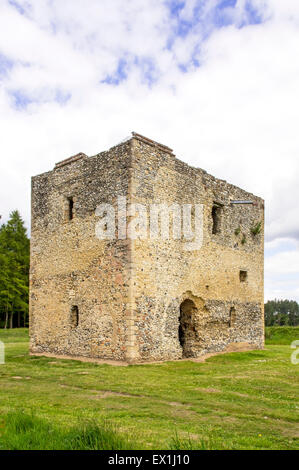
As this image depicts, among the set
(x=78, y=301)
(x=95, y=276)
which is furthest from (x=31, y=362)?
(x=95, y=276)

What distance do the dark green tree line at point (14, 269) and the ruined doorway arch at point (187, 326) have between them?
27192 millimetres

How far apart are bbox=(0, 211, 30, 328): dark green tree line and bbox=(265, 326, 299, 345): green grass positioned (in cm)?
2387

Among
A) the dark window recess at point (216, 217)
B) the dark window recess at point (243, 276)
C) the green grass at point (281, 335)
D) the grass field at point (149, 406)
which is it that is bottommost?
the green grass at point (281, 335)

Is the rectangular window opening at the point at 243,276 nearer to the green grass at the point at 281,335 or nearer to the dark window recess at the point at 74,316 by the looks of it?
the dark window recess at the point at 74,316

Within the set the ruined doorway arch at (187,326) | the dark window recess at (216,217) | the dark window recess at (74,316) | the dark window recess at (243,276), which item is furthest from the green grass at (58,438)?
the dark window recess at (243,276)

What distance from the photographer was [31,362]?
16812 millimetres

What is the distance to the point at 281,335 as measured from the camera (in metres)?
32.8

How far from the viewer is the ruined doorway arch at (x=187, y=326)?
1872 cm

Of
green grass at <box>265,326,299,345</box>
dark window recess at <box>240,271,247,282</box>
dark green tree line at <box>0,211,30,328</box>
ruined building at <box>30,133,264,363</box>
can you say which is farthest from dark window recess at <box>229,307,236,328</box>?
dark green tree line at <box>0,211,30,328</box>

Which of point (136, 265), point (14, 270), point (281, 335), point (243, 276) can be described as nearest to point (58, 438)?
point (136, 265)

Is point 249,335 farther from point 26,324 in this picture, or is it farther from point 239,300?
point 26,324

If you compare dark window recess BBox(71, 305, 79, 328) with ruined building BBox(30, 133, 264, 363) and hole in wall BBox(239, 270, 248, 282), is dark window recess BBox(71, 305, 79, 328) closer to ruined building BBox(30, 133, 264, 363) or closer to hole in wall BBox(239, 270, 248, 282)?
ruined building BBox(30, 133, 264, 363)

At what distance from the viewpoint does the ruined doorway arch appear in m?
18.7

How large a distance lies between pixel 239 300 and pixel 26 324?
119 feet
